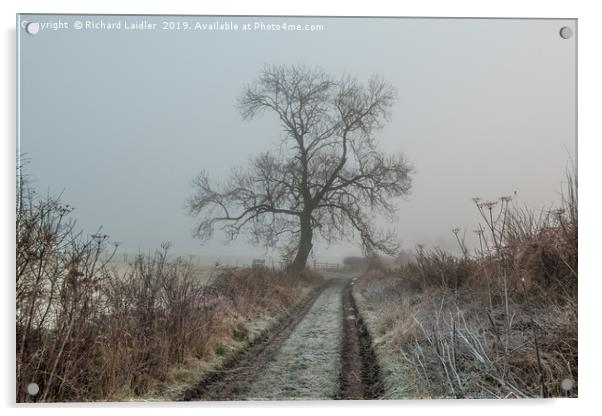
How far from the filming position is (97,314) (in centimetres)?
437

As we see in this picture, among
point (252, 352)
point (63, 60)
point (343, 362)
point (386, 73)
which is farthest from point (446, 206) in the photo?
point (63, 60)

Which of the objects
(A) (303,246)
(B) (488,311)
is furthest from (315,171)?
(B) (488,311)

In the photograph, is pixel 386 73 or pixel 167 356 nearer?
pixel 167 356

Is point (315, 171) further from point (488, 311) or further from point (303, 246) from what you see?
point (488, 311)

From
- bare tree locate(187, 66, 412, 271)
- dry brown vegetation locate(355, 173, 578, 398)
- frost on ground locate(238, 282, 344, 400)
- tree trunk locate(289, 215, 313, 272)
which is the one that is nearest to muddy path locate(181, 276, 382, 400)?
frost on ground locate(238, 282, 344, 400)

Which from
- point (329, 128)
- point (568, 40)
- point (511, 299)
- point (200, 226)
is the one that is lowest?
point (511, 299)

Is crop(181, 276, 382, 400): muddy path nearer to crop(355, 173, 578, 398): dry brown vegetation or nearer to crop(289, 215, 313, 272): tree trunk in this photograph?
crop(355, 173, 578, 398): dry brown vegetation

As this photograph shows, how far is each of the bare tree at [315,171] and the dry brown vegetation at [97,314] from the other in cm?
56

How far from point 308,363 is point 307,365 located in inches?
0.9

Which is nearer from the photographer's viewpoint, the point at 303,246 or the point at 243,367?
the point at 243,367

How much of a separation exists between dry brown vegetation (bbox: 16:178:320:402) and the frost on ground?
0.47 metres

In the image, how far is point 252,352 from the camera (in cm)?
489
